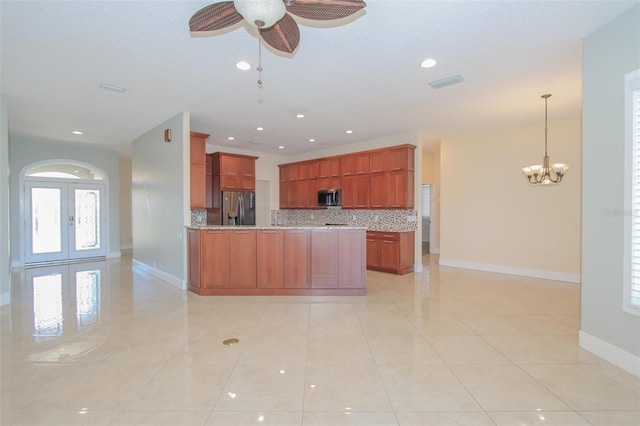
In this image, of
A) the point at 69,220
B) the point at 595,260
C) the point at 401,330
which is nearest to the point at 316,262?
the point at 401,330

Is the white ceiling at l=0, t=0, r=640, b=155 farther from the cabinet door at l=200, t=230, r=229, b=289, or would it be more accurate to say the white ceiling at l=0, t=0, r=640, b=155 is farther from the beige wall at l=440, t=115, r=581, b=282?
the cabinet door at l=200, t=230, r=229, b=289

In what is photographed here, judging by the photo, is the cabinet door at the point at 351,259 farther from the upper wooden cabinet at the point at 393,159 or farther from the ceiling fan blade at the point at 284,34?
the ceiling fan blade at the point at 284,34

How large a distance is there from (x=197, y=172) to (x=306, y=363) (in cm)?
395

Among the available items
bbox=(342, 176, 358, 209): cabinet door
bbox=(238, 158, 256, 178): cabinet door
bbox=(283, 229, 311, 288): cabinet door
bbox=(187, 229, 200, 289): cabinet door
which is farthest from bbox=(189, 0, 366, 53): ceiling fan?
bbox=(238, 158, 256, 178): cabinet door

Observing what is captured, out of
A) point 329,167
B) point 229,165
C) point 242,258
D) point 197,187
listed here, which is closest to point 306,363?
point 242,258

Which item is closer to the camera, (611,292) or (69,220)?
(611,292)

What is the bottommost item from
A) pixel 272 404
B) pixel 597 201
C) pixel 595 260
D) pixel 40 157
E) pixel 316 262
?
pixel 272 404

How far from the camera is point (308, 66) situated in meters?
3.36

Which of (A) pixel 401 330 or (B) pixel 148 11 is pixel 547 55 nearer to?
(A) pixel 401 330

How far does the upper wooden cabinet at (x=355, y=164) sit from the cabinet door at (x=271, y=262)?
3.08 metres

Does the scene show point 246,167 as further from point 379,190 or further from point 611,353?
point 611,353

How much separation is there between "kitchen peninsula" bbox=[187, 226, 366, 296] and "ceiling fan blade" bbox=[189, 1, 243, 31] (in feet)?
9.53

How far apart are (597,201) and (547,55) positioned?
5.32 feet

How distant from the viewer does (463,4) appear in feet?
7.70
